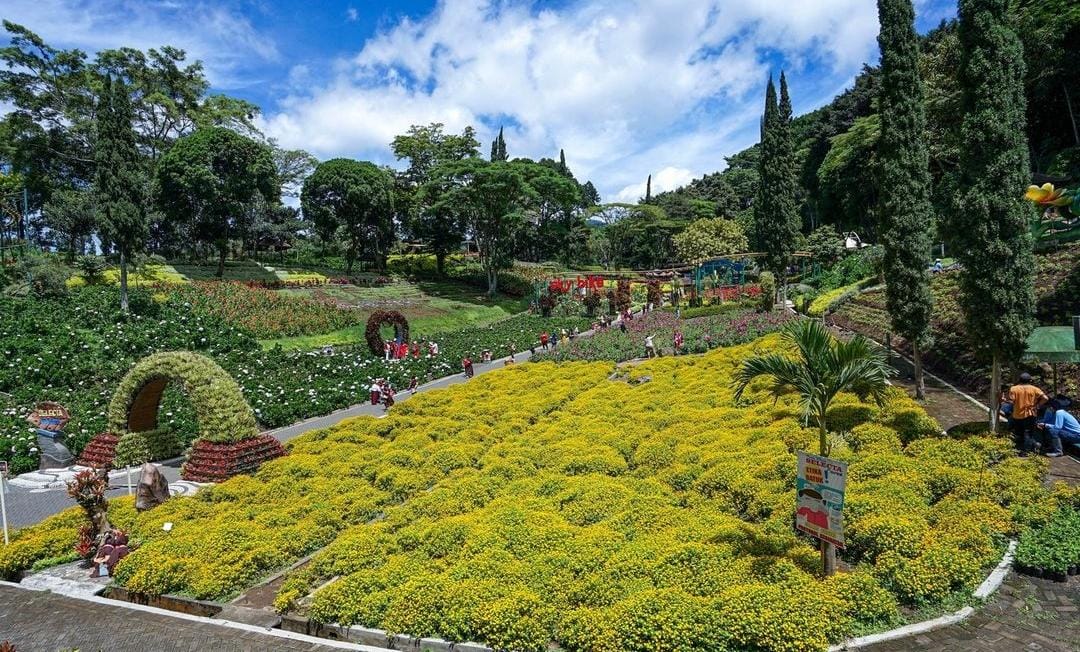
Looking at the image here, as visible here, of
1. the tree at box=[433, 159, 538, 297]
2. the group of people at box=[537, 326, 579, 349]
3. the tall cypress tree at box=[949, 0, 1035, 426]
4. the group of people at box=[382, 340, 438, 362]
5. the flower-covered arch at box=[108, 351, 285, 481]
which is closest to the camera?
the tall cypress tree at box=[949, 0, 1035, 426]

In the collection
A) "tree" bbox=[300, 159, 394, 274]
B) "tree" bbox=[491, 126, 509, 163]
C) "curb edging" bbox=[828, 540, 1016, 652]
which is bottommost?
"curb edging" bbox=[828, 540, 1016, 652]

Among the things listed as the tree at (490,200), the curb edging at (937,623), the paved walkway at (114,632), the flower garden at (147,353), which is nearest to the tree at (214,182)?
the flower garden at (147,353)

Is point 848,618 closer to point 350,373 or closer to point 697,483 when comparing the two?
point 697,483

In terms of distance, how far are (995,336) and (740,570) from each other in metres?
8.60

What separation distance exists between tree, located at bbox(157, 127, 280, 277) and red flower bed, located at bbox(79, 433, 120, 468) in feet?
102

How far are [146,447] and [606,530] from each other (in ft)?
45.9

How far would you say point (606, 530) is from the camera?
9680 mm

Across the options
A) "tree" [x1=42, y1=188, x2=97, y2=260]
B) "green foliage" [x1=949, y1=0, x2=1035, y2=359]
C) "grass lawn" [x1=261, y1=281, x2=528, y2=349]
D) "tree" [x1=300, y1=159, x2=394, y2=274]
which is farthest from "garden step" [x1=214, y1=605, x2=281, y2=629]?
"tree" [x1=300, y1=159, x2=394, y2=274]

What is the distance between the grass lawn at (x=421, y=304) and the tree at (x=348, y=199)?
23.6ft

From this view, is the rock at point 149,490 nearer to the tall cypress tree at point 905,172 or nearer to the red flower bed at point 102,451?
the red flower bed at point 102,451

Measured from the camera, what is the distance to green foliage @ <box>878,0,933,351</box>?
1684 centimetres

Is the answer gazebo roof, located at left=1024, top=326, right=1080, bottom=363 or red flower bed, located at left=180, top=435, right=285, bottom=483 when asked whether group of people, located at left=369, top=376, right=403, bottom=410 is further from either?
gazebo roof, located at left=1024, top=326, right=1080, bottom=363

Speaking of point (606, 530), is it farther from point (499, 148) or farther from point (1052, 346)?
point (499, 148)

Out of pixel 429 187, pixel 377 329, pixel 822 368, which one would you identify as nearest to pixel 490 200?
pixel 429 187
